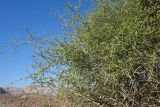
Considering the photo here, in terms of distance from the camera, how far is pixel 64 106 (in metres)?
11.8

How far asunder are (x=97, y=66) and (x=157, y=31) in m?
1.55

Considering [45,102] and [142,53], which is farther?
[45,102]

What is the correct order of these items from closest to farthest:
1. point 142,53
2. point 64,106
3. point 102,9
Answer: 1. point 142,53
2. point 102,9
3. point 64,106

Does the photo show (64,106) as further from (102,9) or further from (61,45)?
(102,9)

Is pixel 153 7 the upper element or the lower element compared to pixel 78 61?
upper

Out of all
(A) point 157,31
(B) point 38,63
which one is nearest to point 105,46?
(A) point 157,31

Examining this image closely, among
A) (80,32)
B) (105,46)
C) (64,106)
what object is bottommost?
(64,106)

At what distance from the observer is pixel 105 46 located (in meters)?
10.2

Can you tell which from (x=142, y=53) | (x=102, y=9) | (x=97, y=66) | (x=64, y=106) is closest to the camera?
(x=142, y=53)

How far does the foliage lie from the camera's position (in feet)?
32.5

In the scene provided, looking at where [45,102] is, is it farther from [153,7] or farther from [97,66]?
[153,7]

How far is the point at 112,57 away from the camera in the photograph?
32.6 ft

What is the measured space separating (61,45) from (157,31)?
8.33ft

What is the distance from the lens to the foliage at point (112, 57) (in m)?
9.91
